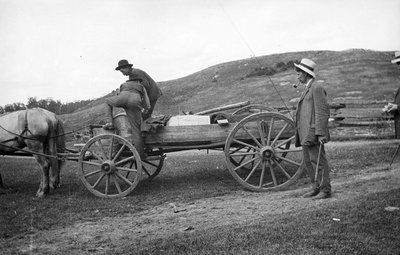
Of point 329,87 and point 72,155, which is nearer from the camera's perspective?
point 72,155

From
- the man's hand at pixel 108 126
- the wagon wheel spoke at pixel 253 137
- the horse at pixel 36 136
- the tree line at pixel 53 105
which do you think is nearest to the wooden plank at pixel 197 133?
the wagon wheel spoke at pixel 253 137

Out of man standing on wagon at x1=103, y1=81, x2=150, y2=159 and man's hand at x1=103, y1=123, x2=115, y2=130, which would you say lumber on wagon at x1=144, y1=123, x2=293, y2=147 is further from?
man's hand at x1=103, y1=123, x2=115, y2=130

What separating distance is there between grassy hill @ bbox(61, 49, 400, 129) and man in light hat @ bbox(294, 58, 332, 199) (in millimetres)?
15094

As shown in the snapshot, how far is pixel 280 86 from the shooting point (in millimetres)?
28422

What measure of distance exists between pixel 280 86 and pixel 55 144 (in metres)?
23.3

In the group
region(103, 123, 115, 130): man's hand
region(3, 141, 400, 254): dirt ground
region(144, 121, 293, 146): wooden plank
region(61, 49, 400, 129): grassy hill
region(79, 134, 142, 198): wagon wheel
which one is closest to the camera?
region(3, 141, 400, 254): dirt ground

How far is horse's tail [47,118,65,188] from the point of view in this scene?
743 centimetres

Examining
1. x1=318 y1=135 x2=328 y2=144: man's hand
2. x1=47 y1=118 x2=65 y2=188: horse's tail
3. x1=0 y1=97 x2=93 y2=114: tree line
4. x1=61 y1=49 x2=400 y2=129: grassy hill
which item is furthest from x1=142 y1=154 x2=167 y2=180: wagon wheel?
x1=0 y1=97 x2=93 y2=114: tree line

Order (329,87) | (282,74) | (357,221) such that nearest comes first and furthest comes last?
1. (357,221)
2. (329,87)
3. (282,74)

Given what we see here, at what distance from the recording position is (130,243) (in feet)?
14.6

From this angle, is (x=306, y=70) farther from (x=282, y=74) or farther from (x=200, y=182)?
(x=282, y=74)

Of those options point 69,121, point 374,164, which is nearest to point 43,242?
point 374,164

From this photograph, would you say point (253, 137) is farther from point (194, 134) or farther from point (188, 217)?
point (188, 217)

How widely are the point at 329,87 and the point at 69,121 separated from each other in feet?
70.0
